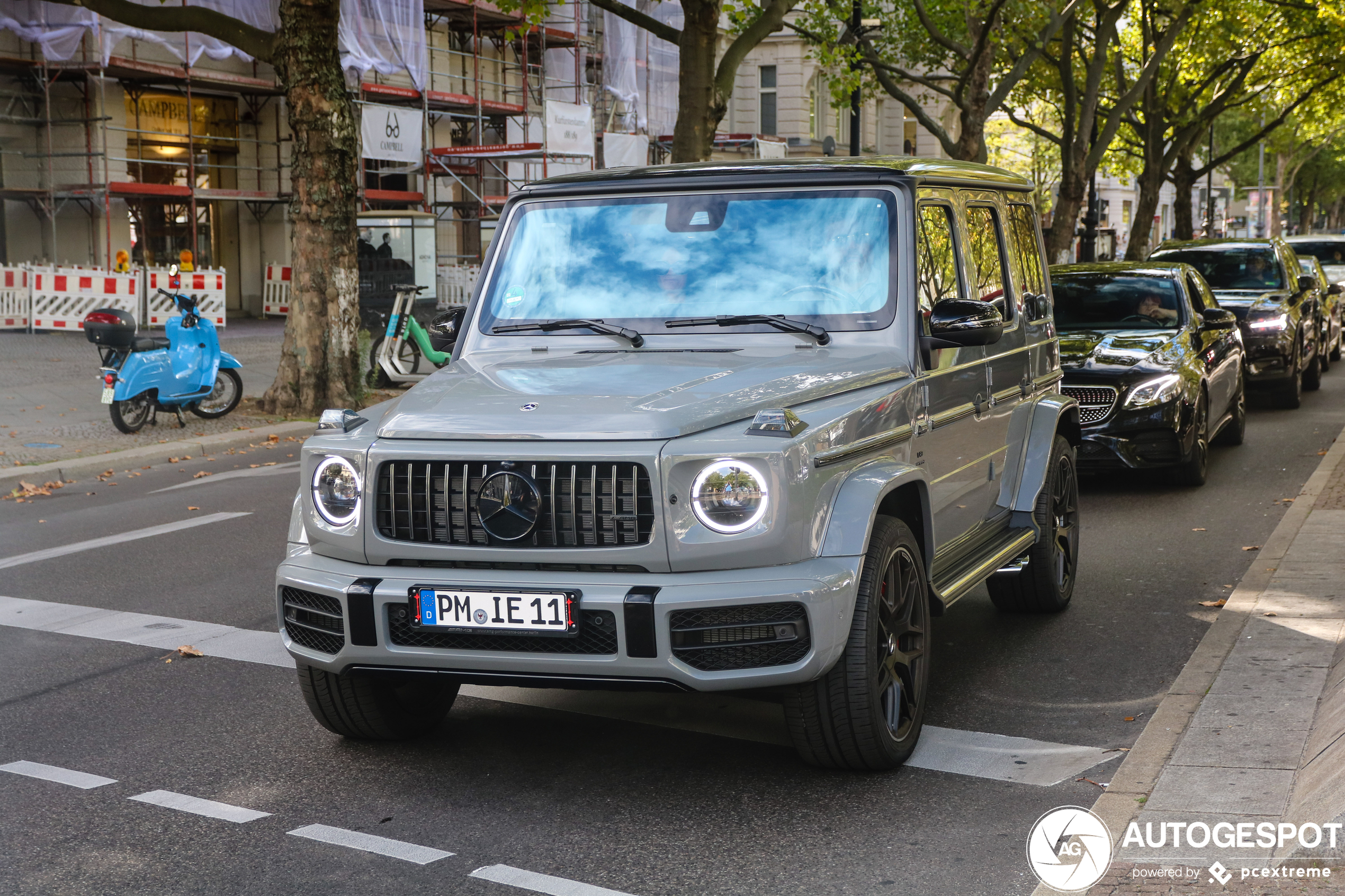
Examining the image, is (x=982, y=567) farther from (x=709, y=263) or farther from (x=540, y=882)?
(x=540, y=882)

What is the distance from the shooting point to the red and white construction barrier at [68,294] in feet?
74.7

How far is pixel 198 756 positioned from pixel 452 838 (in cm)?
124

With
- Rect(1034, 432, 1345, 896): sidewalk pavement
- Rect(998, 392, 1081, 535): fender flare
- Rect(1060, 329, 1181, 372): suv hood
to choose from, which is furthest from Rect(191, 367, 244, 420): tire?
Rect(1034, 432, 1345, 896): sidewalk pavement

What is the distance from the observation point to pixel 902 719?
4738 mm

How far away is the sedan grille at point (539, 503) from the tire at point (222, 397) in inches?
424

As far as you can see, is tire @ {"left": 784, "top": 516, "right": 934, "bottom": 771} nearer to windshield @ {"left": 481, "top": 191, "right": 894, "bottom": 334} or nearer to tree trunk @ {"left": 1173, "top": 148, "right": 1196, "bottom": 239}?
windshield @ {"left": 481, "top": 191, "right": 894, "bottom": 334}

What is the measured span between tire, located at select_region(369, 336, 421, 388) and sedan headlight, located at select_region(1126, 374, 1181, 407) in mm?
9468

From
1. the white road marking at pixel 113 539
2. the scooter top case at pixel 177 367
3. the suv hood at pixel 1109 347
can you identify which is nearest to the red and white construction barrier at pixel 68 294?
the scooter top case at pixel 177 367

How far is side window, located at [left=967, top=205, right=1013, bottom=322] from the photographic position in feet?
19.7

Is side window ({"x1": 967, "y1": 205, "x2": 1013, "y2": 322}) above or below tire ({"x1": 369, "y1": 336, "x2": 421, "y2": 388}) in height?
above

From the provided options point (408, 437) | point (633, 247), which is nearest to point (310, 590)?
point (408, 437)

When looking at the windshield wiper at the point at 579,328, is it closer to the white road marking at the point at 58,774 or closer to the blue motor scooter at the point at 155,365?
the white road marking at the point at 58,774

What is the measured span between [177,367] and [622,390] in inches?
406

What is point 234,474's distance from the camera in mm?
11945
